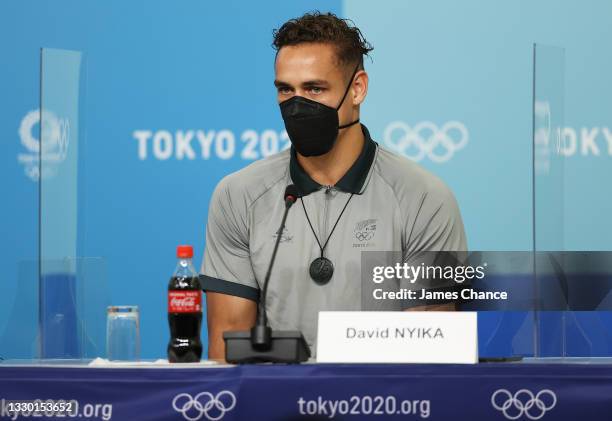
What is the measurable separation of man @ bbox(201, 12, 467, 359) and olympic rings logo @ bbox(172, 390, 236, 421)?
2.95 ft

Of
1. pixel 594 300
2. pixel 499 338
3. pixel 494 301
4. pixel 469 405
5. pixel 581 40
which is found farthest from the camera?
pixel 581 40

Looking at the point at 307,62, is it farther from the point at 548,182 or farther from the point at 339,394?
the point at 339,394

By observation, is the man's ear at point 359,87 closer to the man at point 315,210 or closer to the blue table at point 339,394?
the man at point 315,210

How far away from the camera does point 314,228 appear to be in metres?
3.04

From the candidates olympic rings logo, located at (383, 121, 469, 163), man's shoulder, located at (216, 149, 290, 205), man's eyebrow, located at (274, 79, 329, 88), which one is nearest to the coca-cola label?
man's shoulder, located at (216, 149, 290, 205)

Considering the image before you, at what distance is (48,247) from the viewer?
2988 millimetres

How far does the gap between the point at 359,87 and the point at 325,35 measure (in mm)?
A: 214

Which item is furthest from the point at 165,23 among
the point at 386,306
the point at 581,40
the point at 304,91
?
the point at 386,306

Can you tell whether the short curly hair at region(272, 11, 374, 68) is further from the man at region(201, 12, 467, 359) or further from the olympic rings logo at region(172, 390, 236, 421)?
the olympic rings logo at region(172, 390, 236, 421)

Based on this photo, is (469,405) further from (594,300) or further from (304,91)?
(304,91)

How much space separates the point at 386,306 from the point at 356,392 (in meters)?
0.48

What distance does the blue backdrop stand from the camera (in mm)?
3973

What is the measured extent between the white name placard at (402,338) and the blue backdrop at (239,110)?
1.85 metres

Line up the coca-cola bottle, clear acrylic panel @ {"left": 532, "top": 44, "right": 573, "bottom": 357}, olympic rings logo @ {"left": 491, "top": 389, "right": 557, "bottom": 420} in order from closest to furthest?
olympic rings logo @ {"left": 491, "top": 389, "right": 557, "bottom": 420} → the coca-cola bottle → clear acrylic panel @ {"left": 532, "top": 44, "right": 573, "bottom": 357}
